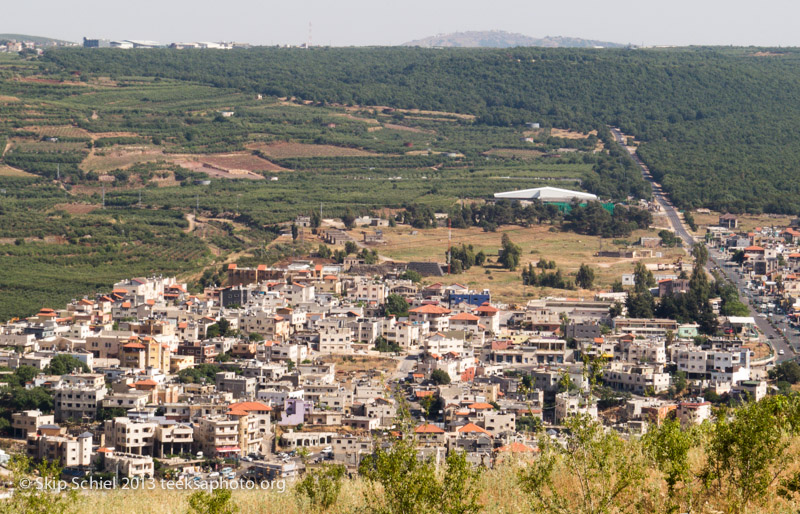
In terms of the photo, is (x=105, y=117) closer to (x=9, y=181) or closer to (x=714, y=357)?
(x=9, y=181)

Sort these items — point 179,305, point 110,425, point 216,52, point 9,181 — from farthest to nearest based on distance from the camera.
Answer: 1. point 216,52
2. point 9,181
3. point 179,305
4. point 110,425

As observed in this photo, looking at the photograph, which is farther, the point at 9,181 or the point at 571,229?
the point at 9,181

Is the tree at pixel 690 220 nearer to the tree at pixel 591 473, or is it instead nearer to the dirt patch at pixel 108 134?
the dirt patch at pixel 108 134

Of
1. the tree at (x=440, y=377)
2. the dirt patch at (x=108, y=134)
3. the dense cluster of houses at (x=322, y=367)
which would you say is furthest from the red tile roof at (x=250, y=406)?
the dirt patch at (x=108, y=134)

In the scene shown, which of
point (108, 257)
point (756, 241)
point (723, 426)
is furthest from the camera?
point (756, 241)

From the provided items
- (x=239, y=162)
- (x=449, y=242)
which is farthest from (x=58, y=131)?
(x=449, y=242)

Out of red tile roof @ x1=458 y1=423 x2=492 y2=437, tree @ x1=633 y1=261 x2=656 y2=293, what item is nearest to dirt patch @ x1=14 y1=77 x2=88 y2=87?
tree @ x1=633 y1=261 x2=656 y2=293

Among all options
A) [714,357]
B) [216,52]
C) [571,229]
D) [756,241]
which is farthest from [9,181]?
[216,52]

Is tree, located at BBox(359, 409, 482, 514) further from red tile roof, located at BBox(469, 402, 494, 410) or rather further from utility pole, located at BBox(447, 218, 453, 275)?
utility pole, located at BBox(447, 218, 453, 275)
